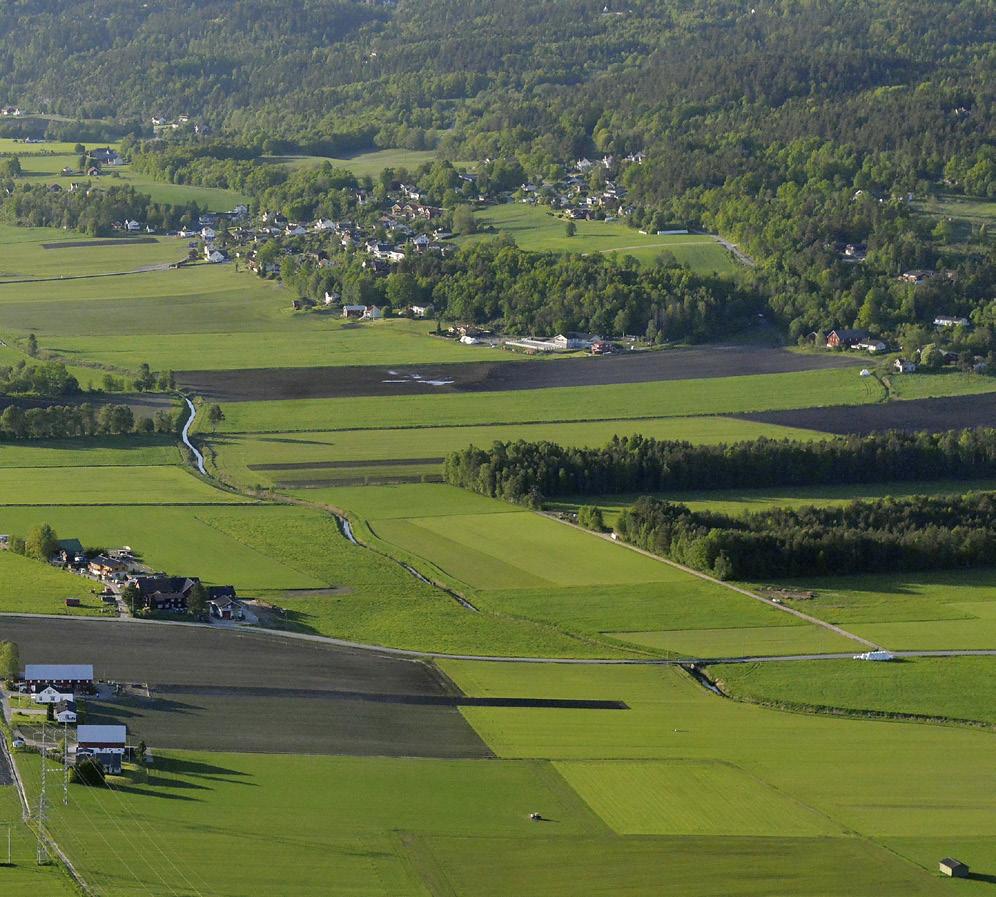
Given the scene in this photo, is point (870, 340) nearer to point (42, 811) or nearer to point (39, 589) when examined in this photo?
point (39, 589)

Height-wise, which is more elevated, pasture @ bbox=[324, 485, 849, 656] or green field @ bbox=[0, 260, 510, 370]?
green field @ bbox=[0, 260, 510, 370]

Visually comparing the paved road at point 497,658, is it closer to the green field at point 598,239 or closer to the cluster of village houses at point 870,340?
the cluster of village houses at point 870,340

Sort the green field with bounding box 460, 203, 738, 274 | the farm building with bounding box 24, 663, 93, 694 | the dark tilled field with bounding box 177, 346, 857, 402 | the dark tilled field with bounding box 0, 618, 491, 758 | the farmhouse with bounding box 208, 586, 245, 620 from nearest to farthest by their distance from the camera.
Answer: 1. the dark tilled field with bounding box 0, 618, 491, 758
2. the farm building with bounding box 24, 663, 93, 694
3. the farmhouse with bounding box 208, 586, 245, 620
4. the dark tilled field with bounding box 177, 346, 857, 402
5. the green field with bounding box 460, 203, 738, 274

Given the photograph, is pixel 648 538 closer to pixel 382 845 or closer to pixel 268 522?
pixel 268 522

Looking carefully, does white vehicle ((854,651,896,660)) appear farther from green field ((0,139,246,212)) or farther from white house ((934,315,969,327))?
green field ((0,139,246,212))

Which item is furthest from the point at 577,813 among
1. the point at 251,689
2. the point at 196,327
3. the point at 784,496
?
the point at 196,327

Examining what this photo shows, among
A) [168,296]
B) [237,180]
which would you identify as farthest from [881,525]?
[237,180]

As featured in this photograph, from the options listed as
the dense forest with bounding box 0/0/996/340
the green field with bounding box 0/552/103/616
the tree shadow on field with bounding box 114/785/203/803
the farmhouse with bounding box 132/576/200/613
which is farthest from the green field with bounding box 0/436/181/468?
the dense forest with bounding box 0/0/996/340
